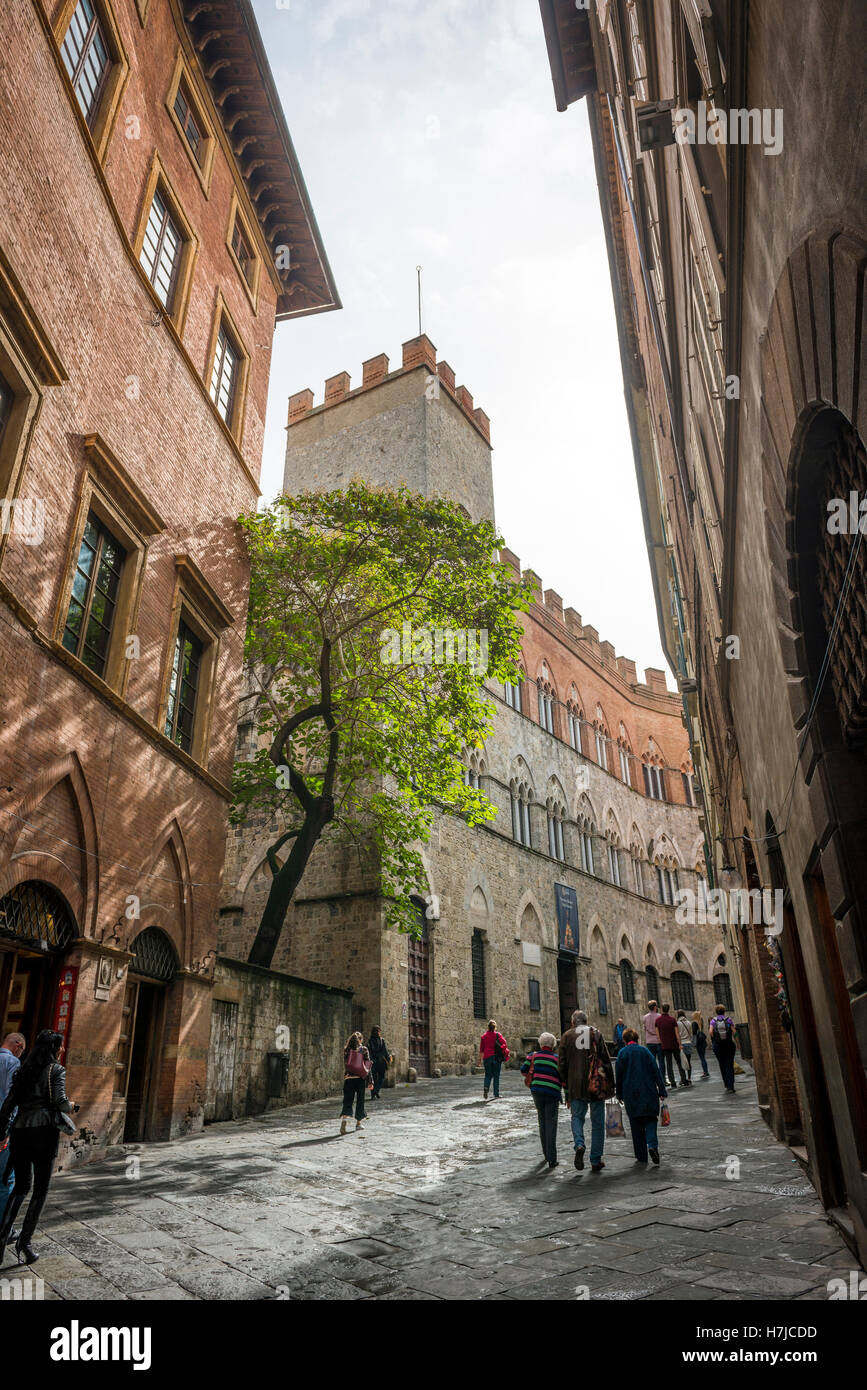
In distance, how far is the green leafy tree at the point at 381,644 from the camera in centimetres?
1570

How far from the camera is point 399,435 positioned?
29562 millimetres

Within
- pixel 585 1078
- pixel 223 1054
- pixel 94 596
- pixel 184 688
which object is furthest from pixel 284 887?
pixel 585 1078

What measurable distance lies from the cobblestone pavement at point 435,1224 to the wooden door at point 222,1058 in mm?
1792

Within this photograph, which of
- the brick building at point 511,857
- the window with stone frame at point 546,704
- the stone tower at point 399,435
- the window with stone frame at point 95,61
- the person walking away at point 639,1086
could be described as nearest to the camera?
the person walking away at point 639,1086

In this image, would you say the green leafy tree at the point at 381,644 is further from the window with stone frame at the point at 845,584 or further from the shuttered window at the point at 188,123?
the window with stone frame at the point at 845,584

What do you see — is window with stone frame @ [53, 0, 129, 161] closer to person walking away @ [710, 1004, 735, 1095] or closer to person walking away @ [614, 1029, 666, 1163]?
person walking away @ [614, 1029, 666, 1163]

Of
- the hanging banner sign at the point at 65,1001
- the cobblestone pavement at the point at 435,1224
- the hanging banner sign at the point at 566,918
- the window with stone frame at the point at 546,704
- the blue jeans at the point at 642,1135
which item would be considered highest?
the window with stone frame at the point at 546,704

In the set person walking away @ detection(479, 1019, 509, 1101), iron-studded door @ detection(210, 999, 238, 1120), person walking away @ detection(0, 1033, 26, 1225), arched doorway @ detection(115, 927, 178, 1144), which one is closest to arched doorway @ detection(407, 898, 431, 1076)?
person walking away @ detection(479, 1019, 509, 1101)

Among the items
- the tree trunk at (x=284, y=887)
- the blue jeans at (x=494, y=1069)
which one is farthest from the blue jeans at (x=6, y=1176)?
the blue jeans at (x=494, y=1069)

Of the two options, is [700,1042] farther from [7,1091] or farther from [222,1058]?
[7,1091]

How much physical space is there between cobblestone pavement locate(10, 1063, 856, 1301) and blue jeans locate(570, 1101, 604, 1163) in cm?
24

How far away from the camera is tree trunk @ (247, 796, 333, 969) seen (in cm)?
1505

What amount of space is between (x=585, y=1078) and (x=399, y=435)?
81.3 ft

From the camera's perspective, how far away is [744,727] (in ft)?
28.2
